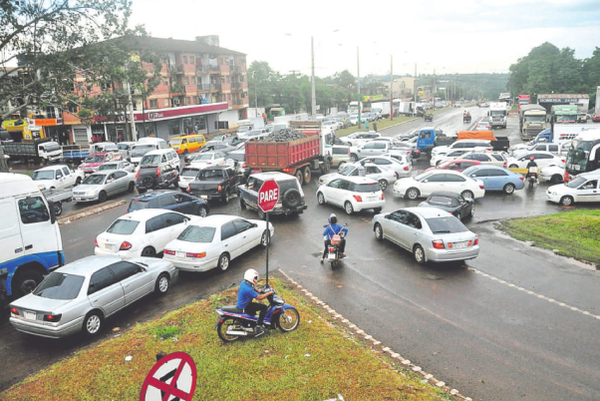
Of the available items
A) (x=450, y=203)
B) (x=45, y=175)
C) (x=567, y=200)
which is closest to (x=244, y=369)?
(x=450, y=203)

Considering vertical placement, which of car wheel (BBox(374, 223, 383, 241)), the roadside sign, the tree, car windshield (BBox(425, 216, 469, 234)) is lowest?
car wheel (BBox(374, 223, 383, 241))

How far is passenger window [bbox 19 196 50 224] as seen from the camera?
37.1 feet

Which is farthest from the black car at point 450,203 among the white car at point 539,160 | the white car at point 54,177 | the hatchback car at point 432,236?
the white car at point 54,177

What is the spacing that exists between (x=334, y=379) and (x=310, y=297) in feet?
13.3

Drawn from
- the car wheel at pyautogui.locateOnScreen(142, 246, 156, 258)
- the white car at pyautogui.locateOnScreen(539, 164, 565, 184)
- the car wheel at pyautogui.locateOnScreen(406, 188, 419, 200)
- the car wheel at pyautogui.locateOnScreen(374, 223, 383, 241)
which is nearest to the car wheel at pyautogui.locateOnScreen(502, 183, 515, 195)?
the white car at pyautogui.locateOnScreen(539, 164, 565, 184)

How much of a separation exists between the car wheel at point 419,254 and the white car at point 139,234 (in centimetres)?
682

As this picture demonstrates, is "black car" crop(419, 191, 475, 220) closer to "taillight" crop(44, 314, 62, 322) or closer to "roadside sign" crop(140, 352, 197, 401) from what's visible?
"taillight" crop(44, 314, 62, 322)

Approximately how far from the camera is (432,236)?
13055 millimetres

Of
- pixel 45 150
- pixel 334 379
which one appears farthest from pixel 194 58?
pixel 334 379

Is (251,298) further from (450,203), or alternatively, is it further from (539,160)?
(539,160)

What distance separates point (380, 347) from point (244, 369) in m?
2.70

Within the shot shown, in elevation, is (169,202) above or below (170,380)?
below

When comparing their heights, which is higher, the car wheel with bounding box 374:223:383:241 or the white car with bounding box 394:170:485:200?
the white car with bounding box 394:170:485:200

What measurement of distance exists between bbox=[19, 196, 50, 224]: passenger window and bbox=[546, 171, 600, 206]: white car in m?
20.6
